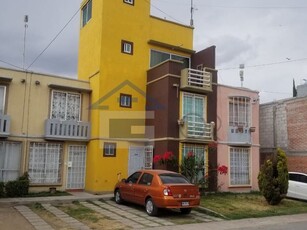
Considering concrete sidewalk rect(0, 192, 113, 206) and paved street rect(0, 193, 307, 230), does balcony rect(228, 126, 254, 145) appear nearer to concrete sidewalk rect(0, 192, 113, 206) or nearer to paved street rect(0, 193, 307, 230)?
paved street rect(0, 193, 307, 230)

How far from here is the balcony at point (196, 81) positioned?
1869 centimetres

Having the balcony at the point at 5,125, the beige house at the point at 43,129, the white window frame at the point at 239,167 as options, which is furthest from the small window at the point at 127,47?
the white window frame at the point at 239,167

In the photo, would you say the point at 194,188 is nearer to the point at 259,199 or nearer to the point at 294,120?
the point at 259,199

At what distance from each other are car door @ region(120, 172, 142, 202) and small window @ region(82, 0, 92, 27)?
36.5ft

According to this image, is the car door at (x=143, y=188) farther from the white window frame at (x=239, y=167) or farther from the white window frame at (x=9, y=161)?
the white window frame at (x=239, y=167)

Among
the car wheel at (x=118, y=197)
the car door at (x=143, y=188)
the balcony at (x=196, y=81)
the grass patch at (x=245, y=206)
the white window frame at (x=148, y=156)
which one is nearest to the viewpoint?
the car door at (x=143, y=188)

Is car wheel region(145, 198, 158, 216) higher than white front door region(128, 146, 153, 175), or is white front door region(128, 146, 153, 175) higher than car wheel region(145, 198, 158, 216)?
white front door region(128, 146, 153, 175)

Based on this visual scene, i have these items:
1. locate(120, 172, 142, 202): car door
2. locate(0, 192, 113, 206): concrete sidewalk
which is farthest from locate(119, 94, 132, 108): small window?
locate(120, 172, 142, 202): car door

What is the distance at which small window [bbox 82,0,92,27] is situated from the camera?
21719mm

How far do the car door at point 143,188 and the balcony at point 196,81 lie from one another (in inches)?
→ 253

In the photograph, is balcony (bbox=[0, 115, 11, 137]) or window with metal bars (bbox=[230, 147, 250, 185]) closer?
balcony (bbox=[0, 115, 11, 137])

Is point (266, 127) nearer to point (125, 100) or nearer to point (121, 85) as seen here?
point (125, 100)

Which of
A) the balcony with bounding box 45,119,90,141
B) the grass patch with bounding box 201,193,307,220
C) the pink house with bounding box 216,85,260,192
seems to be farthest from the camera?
the pink house with bounding box 216,85,260,192

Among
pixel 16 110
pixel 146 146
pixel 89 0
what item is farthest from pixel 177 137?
pixel 89 0
